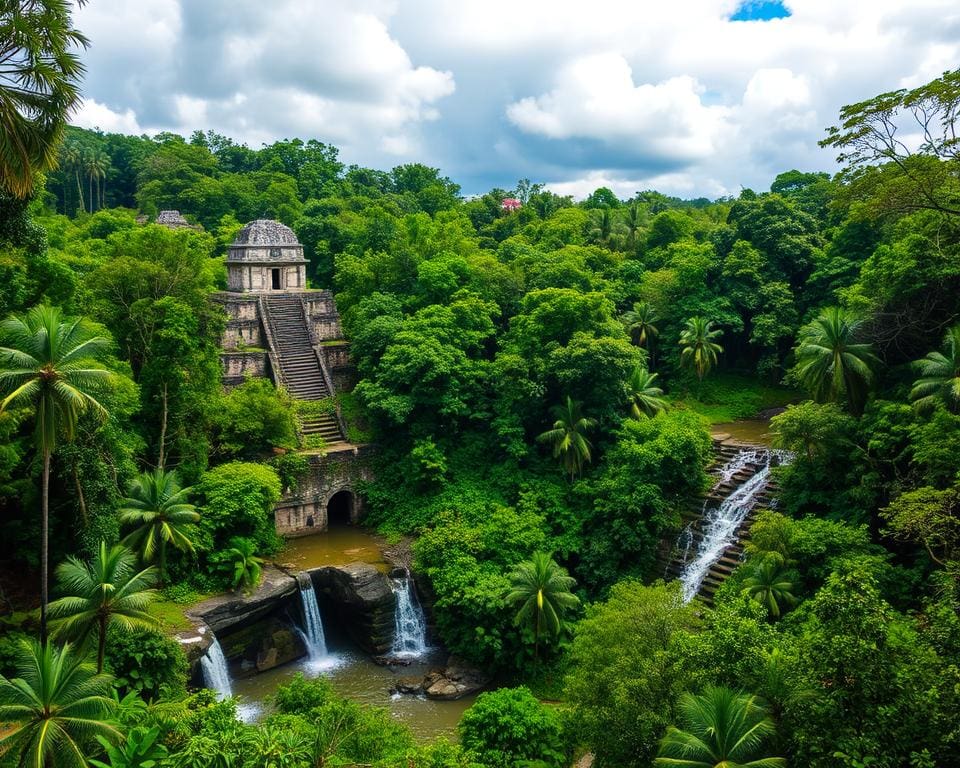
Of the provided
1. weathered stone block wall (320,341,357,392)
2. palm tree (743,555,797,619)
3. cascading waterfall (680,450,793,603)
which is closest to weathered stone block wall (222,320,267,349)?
weathered stone block wall (320,341,357,392)

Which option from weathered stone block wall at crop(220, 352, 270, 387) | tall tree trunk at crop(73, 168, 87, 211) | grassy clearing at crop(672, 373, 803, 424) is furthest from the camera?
tall tree trunk at crop(73, 168, 87, 211)

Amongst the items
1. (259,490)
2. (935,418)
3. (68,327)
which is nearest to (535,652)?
(259,490)

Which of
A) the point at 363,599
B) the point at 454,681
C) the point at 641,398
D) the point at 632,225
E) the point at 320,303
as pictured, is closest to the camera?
the point at 454,681

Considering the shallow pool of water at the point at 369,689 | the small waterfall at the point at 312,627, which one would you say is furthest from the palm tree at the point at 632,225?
the small waterfall at the point at 312,627

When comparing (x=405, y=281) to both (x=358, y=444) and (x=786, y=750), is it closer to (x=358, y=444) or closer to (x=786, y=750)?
(x=358, y=444)

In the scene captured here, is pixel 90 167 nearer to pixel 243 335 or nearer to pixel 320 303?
pixel 320 303

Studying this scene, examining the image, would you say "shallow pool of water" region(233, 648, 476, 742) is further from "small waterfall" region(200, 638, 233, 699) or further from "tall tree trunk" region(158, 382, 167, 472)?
"tall tree trunk" region(158, 382, 167, 472)

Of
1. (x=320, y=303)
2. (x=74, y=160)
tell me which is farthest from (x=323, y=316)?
→ (x=74, y=160)
